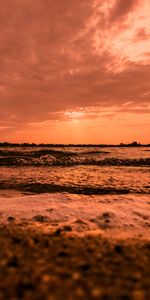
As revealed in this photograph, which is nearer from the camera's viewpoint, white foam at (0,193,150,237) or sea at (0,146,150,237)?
white foam at (0,193,150,237)

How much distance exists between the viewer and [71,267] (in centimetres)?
204

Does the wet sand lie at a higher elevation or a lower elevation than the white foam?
higher

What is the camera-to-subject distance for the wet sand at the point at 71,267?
5.71 ft

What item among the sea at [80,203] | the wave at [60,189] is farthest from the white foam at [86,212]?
the wave at [60,189]

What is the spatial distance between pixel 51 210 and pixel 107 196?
5.25 feet

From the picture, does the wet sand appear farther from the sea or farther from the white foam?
the sea

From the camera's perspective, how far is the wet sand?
1739mm

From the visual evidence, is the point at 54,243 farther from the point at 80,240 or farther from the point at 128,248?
the point at 128,248

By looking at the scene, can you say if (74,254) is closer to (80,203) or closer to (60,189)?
(80,203)

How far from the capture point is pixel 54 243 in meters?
2.50

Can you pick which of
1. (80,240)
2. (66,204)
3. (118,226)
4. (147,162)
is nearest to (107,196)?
(66,204)

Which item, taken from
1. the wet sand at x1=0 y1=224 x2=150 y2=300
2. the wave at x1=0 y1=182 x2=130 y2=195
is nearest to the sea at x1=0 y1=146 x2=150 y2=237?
the wave at x1=0 y1=182 x2=130 y2=195

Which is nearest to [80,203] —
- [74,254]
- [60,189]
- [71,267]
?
[60,189]

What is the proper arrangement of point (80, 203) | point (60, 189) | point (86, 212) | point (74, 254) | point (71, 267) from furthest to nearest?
point (60, 189)
point (80, 203)
point (86, 212)
point (74, 254)
point (71, 267)
